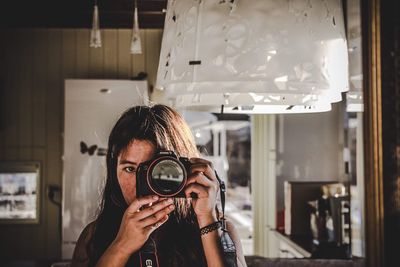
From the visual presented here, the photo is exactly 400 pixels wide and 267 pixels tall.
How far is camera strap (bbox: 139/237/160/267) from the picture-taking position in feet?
3.70

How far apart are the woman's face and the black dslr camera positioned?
0.27 feet

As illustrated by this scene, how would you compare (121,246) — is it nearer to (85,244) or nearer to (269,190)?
(85,244)

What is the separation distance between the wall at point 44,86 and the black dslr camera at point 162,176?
3.31m

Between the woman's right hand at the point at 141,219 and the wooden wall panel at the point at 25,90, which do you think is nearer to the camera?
the woman's right hand at the point at 141,219

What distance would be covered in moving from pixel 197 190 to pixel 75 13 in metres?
2.81

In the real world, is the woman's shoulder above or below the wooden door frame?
below

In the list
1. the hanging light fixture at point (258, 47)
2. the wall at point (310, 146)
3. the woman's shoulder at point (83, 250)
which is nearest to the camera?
the hanging light fixture at point (258, 47)

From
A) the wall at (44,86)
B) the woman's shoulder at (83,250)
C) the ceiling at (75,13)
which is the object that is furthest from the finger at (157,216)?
the wall at (44,86)

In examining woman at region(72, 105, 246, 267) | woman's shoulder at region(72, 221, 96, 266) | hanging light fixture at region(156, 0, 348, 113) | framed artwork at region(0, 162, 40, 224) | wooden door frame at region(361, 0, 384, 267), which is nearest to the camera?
wooden door frame at region(361, 0, 384, 267)

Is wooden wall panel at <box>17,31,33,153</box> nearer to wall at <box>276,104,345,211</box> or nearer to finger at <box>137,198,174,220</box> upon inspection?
wall at <box>276,104,345,211</box>

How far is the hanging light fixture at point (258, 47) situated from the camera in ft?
3.24

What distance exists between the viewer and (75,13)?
12.0 feet

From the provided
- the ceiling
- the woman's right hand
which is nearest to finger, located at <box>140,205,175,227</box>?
the woman's right hand

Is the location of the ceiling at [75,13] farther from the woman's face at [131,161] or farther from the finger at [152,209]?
the finger at [152,209]
